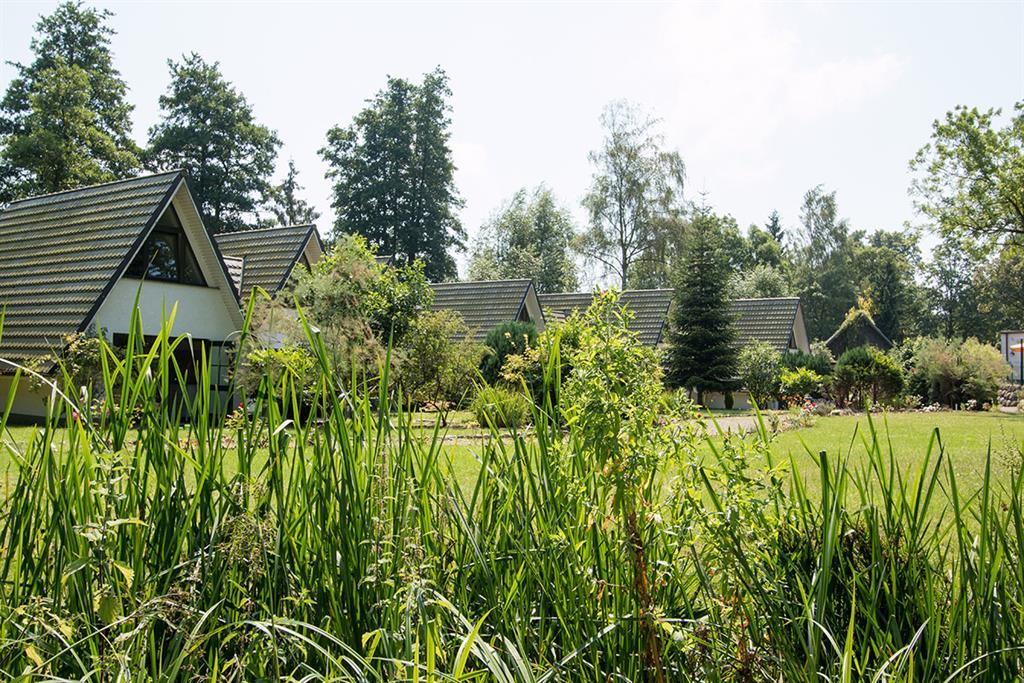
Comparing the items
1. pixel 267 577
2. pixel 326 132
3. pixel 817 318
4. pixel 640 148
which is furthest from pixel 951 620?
pixel 817 318

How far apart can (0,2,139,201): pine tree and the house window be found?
17.4 m

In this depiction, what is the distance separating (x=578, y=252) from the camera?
4428 cm

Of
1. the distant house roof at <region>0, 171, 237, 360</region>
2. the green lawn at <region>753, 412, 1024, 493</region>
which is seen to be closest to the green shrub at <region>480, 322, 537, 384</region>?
the distant house roof at <region>0, 171, 237, 360</region>

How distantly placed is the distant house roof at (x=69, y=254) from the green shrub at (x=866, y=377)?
1811cm

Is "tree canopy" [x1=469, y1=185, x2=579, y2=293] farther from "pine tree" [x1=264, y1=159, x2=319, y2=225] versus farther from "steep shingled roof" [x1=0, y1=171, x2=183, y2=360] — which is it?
"steep shingled roof" [x1=0, y1=171, x2=183, y2=360]

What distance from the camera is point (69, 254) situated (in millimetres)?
17422

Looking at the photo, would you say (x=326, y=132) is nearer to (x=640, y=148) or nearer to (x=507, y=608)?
(x=640, y=148)

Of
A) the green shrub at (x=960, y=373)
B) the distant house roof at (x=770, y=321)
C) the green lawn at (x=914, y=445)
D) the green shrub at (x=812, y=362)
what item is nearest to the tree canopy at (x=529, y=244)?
the distant house roof at (x=770, y=321)

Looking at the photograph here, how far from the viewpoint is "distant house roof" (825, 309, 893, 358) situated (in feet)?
160

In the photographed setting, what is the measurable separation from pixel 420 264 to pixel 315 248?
4344 mm

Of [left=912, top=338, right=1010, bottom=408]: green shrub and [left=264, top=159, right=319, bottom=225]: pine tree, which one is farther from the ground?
[left=264, top=159, right=319, bottom=225]: pine tree

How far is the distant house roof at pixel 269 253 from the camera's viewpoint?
2102cm

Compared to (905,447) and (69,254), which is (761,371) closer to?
(905,447)

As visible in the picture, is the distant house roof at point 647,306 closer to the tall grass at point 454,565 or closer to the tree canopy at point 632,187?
the tree canopy at point 632,187
